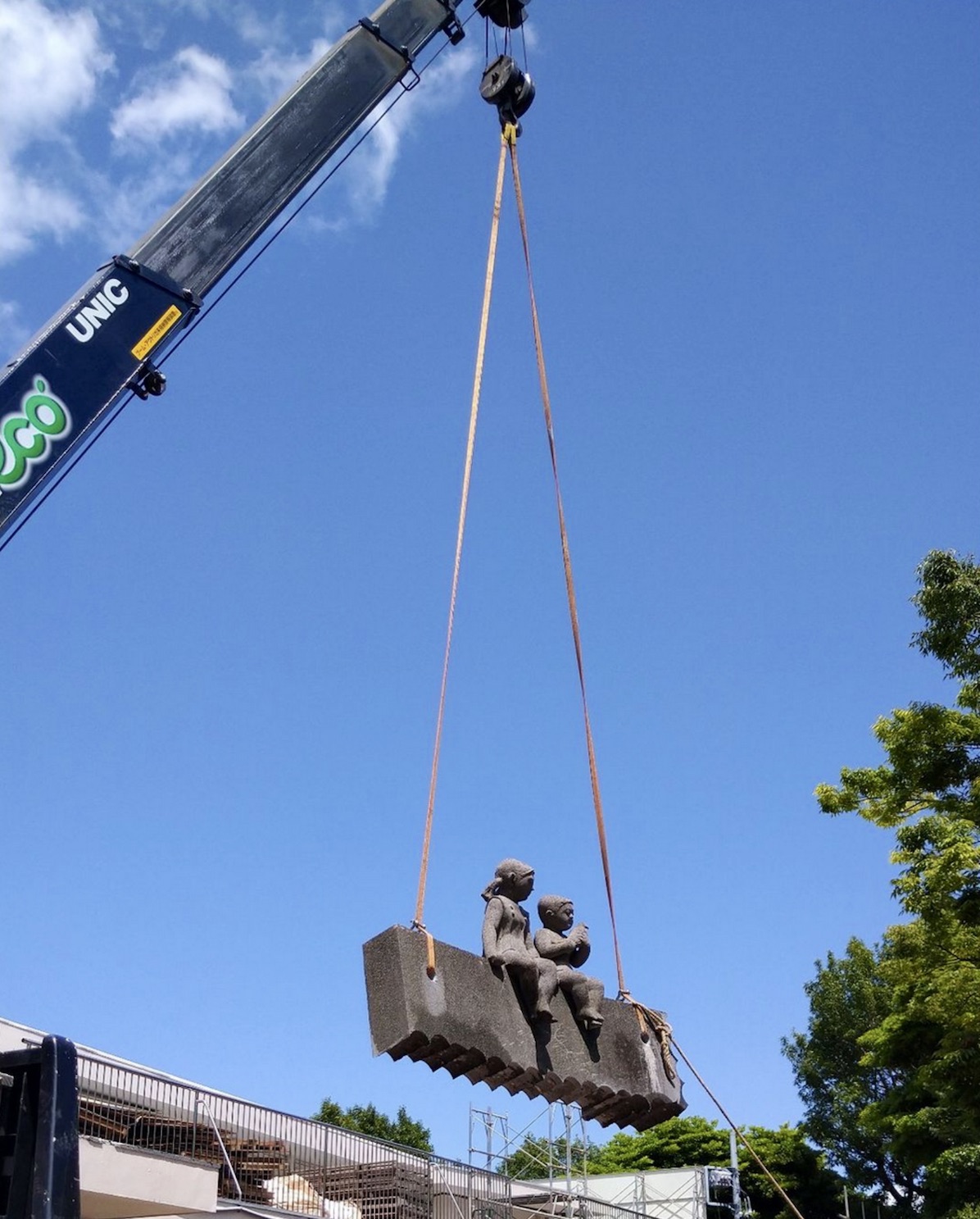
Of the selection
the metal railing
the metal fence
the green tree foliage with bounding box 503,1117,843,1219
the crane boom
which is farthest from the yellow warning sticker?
the green tree foliage with bounding box 503,1117,843,1219

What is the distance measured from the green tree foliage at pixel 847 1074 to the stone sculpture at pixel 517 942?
102 feet

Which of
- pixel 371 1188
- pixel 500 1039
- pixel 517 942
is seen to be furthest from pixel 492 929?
pixel 371 1188

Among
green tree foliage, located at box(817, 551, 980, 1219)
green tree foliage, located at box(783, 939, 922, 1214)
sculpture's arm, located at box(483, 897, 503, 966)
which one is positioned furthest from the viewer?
green tree foliage, located at box(783, 939, 922, 1214)

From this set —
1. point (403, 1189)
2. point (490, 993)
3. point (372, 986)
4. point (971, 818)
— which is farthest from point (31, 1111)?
point (403, 1189)

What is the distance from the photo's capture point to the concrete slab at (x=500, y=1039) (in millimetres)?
7211

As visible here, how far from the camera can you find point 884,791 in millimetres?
17734

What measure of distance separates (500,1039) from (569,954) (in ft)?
3.03

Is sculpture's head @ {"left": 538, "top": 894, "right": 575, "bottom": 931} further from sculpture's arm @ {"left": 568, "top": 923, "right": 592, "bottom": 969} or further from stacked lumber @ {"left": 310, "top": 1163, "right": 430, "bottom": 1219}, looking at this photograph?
stacked lumber @ {"left": 310, "top": 1163, "right": 430, "bottom": 1219}

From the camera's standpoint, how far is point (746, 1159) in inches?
1800

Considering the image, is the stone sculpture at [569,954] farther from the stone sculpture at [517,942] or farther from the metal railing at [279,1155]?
the metal railing at [279,1155]

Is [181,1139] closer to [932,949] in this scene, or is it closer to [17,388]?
[932,949]

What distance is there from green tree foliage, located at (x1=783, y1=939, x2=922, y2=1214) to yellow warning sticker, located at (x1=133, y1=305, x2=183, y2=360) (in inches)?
1221

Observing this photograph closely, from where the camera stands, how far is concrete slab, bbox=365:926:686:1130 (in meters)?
7.21

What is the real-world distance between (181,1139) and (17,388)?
11.4 m
